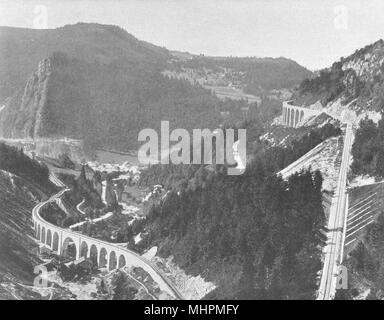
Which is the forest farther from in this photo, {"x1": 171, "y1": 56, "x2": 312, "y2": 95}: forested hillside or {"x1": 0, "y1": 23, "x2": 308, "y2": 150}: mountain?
{"x1": 171, "y1": 56, "x2": 312, "y2": 95}: forested hillside

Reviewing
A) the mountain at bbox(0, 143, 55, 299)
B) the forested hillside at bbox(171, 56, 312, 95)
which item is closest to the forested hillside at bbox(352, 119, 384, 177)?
the mountain at bbox(0, 143, 55, 299)

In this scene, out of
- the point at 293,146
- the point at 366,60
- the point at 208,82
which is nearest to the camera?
the point at 293,146

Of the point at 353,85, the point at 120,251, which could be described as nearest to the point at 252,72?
the point at 353,85

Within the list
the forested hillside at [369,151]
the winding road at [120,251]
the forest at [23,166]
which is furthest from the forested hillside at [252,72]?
the winding road at [120,251]

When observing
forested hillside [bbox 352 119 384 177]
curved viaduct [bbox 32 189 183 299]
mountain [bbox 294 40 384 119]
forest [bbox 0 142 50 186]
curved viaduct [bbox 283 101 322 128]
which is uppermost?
mountain [bbox 294 40 384 119]
